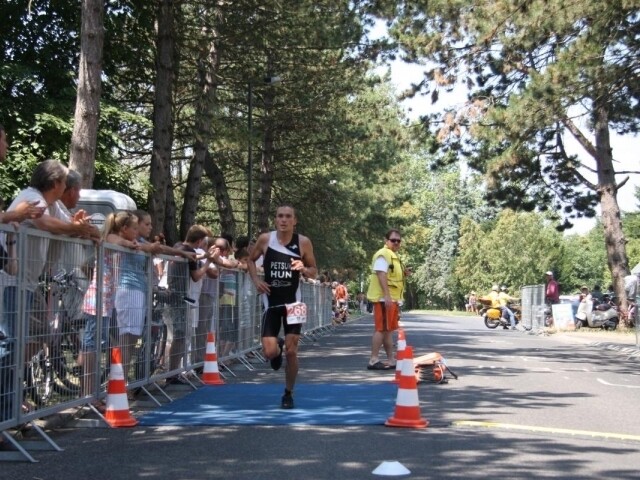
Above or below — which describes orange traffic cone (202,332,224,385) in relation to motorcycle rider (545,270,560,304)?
below

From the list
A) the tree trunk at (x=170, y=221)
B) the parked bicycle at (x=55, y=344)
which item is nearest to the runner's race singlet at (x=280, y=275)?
the parked bicycle at (x=55, y=344)

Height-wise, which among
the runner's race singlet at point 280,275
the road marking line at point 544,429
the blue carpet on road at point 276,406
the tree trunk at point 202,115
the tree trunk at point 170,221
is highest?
the tree trunk at point 202,115

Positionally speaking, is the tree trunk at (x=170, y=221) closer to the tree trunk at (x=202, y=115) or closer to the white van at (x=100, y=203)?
the tree trunk at (x=202, y=115)

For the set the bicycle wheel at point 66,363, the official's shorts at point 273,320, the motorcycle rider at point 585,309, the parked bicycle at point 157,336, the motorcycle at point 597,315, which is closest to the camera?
the bicycle wheel at point 66,363

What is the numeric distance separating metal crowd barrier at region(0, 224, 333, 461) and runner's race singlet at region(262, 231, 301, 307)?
4.27 ft

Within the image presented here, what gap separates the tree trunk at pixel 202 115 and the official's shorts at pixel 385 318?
9.75m

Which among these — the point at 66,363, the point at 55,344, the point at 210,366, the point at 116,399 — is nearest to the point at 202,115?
the point at 210,366

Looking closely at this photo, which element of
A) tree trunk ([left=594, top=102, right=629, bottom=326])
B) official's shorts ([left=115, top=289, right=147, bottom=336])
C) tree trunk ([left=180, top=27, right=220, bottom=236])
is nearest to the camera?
official's shorts ([left=115, top=289, right=147, bottom=336])

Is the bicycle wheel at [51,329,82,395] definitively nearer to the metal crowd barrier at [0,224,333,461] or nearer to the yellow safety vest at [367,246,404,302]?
the metal crowd barrier at [0,224,333,461]

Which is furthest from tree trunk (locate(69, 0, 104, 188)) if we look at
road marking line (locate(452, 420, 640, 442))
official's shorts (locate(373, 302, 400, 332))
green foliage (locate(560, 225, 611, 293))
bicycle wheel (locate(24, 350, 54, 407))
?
green foliage (locate(560, 225, 611, 293))

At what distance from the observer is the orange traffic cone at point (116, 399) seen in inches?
312

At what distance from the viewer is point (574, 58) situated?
52.6 ft

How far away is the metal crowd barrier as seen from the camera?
6539mm

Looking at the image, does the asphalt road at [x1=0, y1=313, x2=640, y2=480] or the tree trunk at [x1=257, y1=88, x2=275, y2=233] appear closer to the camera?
the asphalt road at [x1=0, y1=313, x2=640, y2=480]
